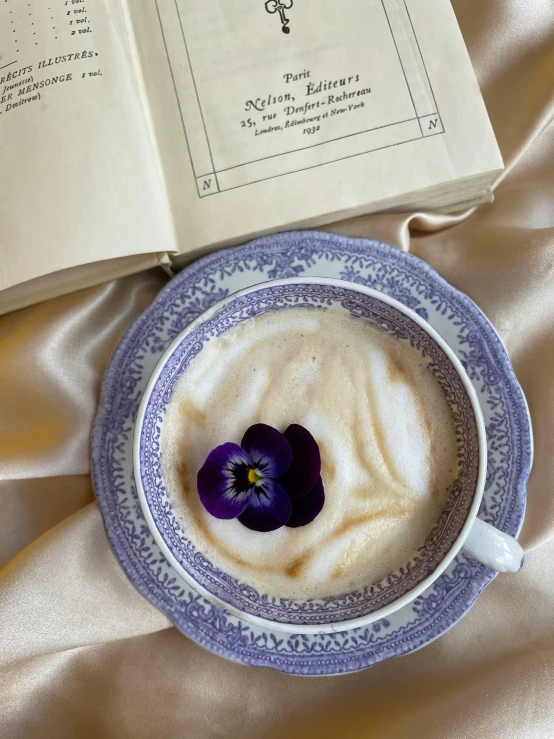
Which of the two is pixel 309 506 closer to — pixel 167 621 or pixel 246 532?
pixel 246 532

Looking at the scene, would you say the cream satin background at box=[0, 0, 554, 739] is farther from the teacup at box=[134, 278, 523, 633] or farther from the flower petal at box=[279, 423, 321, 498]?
the flower petal at box=[279, 423, 321, 498]

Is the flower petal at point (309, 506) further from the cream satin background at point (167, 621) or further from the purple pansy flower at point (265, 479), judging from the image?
the cream satin background at point (167, 621)

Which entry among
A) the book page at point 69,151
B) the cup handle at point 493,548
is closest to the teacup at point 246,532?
the cup handle at point 493,548

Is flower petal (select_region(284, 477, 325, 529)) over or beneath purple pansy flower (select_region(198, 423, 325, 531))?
beneath

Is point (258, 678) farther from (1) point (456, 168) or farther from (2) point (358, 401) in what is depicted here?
(1) point (456, 168)

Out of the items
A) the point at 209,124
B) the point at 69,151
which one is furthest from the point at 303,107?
the point at 69,151

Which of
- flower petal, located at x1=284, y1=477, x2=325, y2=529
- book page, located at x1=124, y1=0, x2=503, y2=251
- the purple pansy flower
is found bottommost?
flower petal, located at x1=284, y1=477, x2=325, y2=529

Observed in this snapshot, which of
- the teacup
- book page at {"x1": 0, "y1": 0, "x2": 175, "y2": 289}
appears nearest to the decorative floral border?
the teacup

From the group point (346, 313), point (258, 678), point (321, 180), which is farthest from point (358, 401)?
point (258, 678)
